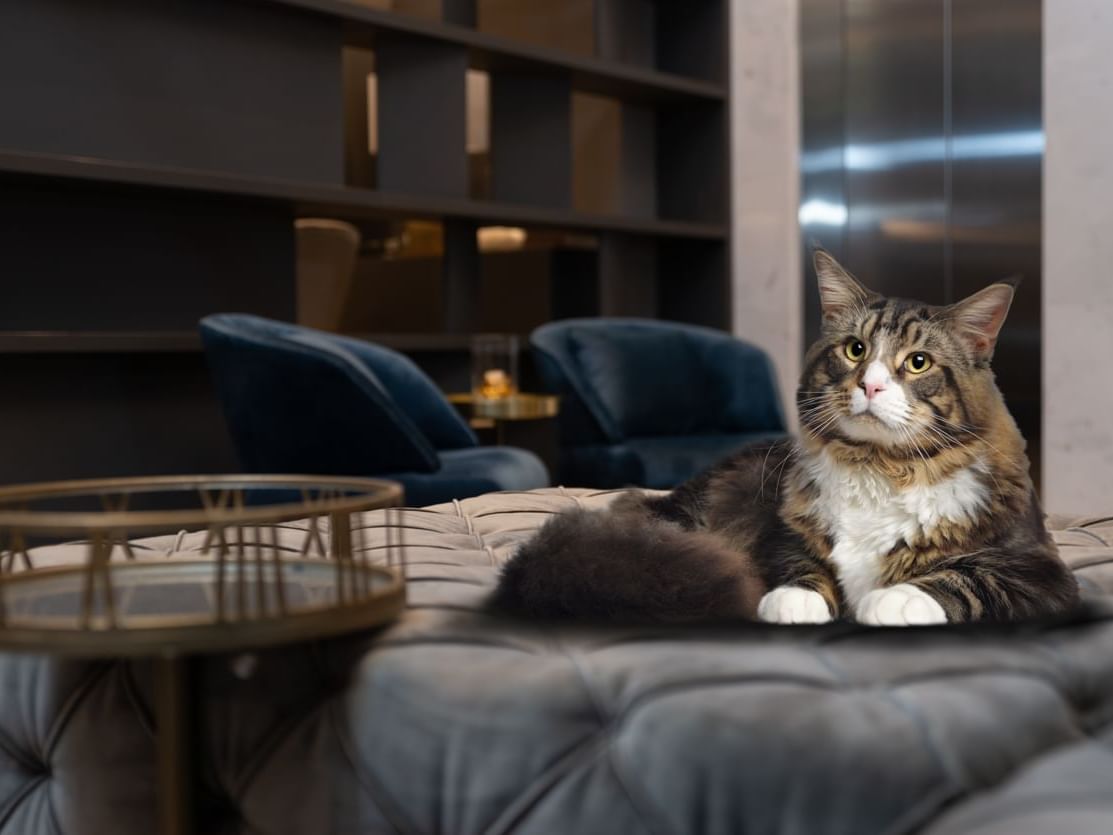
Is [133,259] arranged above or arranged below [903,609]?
above

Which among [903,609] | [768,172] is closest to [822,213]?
[768,172]

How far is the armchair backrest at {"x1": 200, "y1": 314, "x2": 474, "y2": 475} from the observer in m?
2.76

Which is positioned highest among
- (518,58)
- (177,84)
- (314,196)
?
(518,58)

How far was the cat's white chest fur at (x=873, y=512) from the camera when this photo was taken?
3.07ft

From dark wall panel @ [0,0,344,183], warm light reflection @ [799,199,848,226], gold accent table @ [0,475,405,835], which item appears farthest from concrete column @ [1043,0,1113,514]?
gold accent table @ [0,475,405,835]

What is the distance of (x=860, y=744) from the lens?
65 cm

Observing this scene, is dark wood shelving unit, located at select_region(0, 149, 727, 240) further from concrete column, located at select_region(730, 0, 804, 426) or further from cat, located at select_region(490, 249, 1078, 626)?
cat, located at select_region(490, 249, 1078, 626)

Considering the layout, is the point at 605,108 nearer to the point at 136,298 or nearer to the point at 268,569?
the point at 136,298

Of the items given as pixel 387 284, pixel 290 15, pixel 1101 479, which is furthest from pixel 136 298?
pixel 1101 479

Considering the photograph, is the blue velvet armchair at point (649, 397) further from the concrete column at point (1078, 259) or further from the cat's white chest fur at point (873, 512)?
the cat's white chest fur at point (873, 512)

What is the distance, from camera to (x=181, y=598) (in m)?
0.87

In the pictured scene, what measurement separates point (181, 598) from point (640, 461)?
109 inches

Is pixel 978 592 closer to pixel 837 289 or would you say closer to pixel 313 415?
pixel 837 289

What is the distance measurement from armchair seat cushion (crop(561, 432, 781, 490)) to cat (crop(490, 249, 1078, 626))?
8.21ft
